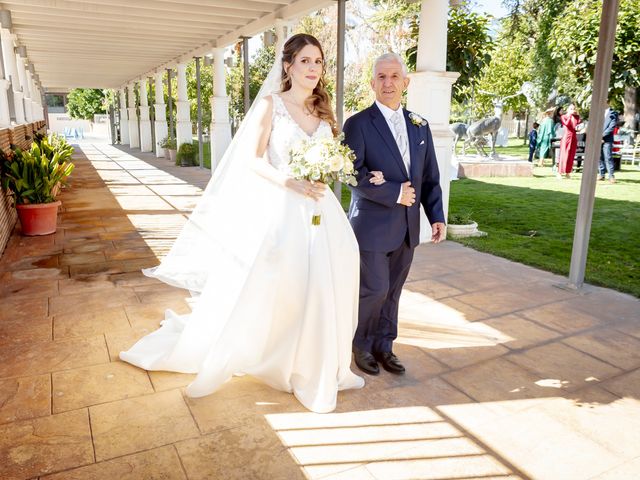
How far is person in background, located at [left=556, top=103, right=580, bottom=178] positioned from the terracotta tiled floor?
8163 mm

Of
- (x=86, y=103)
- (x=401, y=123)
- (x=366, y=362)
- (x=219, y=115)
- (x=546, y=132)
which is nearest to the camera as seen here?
(x=401, y=123)

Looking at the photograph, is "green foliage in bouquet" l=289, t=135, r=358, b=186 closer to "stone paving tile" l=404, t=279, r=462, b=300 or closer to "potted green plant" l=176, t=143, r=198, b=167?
"stone paving tile" l=404, t=279, r=462, b=300

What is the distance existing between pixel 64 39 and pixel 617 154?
13892mm

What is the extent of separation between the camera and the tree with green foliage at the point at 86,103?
165 feet

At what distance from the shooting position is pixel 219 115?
42.9 ft

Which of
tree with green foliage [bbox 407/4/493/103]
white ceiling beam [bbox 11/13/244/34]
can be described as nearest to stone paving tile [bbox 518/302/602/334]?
tree with green foliage [bbox 407/4/493/103]

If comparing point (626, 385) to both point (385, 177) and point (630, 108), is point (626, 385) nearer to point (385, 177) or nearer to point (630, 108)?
point (385, 177)

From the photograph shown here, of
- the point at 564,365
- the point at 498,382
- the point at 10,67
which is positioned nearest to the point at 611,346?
the point at 564,365

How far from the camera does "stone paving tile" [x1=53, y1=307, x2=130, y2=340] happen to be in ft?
12.4

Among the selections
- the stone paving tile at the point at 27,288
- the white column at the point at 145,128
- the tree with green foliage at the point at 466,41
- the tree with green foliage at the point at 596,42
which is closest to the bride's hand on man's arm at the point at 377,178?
the stone paving tile at the point at 27,288

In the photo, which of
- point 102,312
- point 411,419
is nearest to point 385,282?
point 411,419

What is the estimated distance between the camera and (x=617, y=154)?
14.2 meters

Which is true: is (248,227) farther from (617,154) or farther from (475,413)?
(617,154)

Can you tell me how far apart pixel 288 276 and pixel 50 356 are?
170 cm
